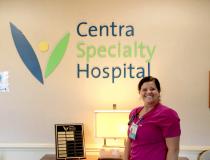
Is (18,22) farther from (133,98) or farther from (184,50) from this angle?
(184,50)

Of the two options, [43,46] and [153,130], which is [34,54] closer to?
[43,46]

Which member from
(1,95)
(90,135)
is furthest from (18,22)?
(90,135)

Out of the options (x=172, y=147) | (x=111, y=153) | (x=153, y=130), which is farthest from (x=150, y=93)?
(x=111, y=153)

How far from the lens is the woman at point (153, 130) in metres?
2.01

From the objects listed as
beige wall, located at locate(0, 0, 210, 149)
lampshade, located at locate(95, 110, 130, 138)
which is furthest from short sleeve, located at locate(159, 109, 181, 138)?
beige wall, located at locate(0, 0, 210, 149)

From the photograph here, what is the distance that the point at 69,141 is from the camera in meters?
3.07

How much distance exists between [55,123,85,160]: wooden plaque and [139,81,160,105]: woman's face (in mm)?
1145

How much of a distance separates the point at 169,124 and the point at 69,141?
1.35 metres

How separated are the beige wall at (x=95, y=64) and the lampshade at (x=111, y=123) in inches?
9.8

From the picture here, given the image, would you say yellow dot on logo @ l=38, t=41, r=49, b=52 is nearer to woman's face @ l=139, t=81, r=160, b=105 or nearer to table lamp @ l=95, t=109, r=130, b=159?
table lamp @ l=95, t=109, r=130, b=159

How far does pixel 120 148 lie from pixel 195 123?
81 centimetres

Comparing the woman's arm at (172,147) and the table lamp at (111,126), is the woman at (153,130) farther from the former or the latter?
the table lamp at (111,126)

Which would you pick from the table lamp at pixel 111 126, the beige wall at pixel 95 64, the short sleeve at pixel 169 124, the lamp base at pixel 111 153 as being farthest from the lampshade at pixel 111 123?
the short sleeve at pixel 169 124

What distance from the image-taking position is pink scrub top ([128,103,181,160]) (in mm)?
2006
